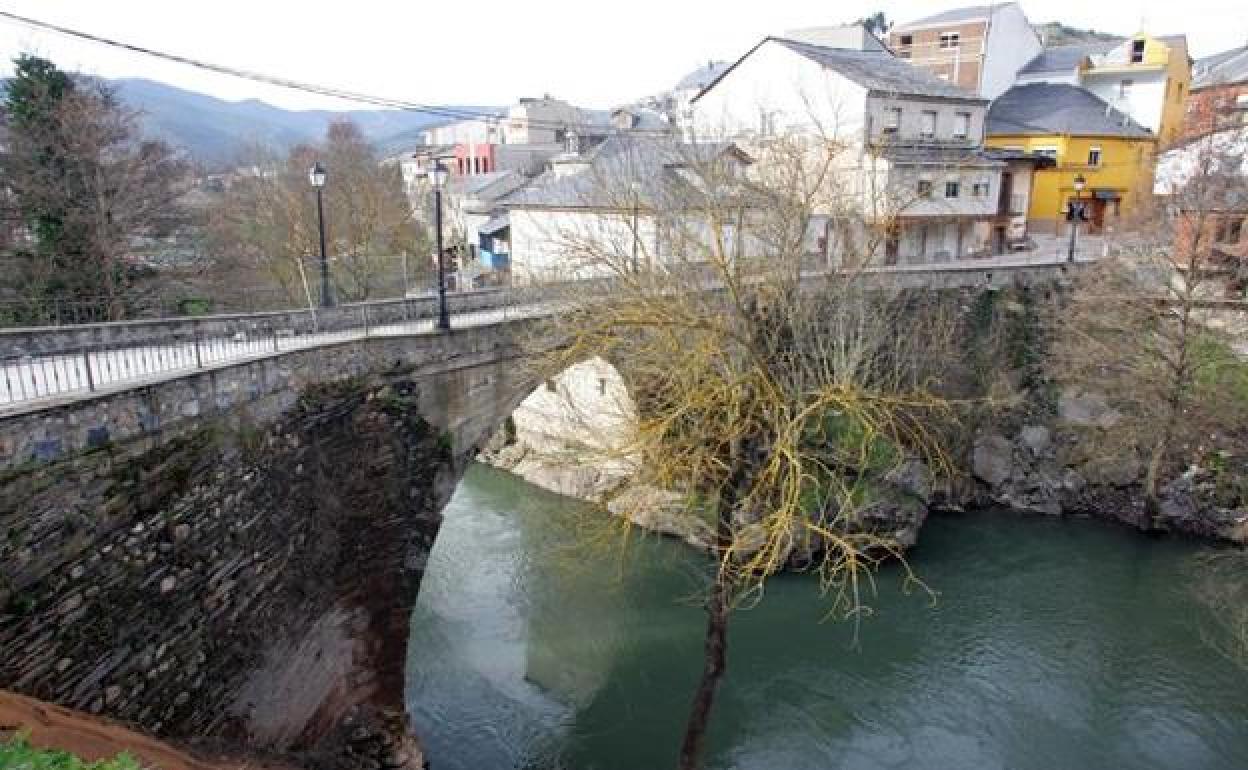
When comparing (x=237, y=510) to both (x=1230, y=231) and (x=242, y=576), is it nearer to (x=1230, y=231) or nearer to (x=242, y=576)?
(x=242, y=576)

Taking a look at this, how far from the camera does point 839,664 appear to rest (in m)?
14.9

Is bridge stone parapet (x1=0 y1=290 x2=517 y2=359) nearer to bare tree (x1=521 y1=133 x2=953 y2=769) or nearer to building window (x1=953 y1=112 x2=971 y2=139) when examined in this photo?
bare tree (x1=521 y1=133 x2=953 y2=769)

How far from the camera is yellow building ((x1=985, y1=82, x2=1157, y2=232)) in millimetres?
34656

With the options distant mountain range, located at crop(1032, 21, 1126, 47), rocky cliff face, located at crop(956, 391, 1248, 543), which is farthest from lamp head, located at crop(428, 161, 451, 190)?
distant mountain range, located at crop(1032, 21, 1126, 47)

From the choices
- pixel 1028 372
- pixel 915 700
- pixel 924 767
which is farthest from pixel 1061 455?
pixel 924 767

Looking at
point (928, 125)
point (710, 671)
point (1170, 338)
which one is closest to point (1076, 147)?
point (928, 125)

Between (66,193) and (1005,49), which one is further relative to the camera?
(1005,49)

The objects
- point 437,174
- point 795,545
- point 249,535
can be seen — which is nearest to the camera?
point 249,535

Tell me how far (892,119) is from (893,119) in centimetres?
7

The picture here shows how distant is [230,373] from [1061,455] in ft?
70.4

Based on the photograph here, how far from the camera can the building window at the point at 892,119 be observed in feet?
87.7

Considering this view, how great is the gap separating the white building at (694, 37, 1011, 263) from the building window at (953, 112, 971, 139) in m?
0.04

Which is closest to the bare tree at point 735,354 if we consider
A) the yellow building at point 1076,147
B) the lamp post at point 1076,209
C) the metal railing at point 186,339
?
the metal railing at point 186,339

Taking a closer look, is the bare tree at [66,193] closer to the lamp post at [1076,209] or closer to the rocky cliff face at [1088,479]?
the rocky cliff face at [1088,479]
